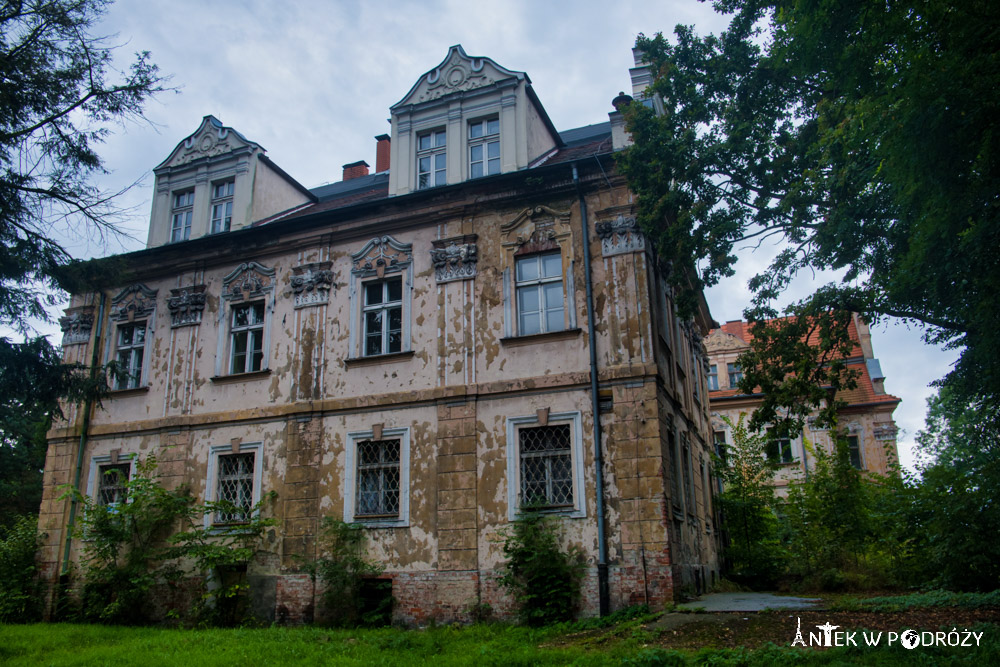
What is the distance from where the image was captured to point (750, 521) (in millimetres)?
20281

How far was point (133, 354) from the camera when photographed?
17.3m

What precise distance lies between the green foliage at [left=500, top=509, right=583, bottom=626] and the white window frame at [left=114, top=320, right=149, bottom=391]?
954 cm

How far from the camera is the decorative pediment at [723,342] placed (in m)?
35.6

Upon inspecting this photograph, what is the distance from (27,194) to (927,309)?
14603mm

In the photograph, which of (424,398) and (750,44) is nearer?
(750,44)

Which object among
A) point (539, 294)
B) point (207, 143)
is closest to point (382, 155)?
point (207, 143)

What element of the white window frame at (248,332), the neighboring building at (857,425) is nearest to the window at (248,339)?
the white window frame at (248,332)

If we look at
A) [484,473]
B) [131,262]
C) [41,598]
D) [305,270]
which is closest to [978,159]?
[484,473]

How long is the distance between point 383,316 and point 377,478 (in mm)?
3171

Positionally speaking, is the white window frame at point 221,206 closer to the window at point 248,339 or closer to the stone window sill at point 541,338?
the window at point 248,339

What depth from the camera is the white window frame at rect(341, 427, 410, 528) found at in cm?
1353

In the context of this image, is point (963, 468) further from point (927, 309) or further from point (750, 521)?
point (750, 521)

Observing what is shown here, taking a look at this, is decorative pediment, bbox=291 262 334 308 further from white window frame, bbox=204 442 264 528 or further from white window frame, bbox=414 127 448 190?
white window frame, bbox=204 442 264 528

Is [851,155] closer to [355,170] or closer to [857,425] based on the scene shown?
[355,170]
